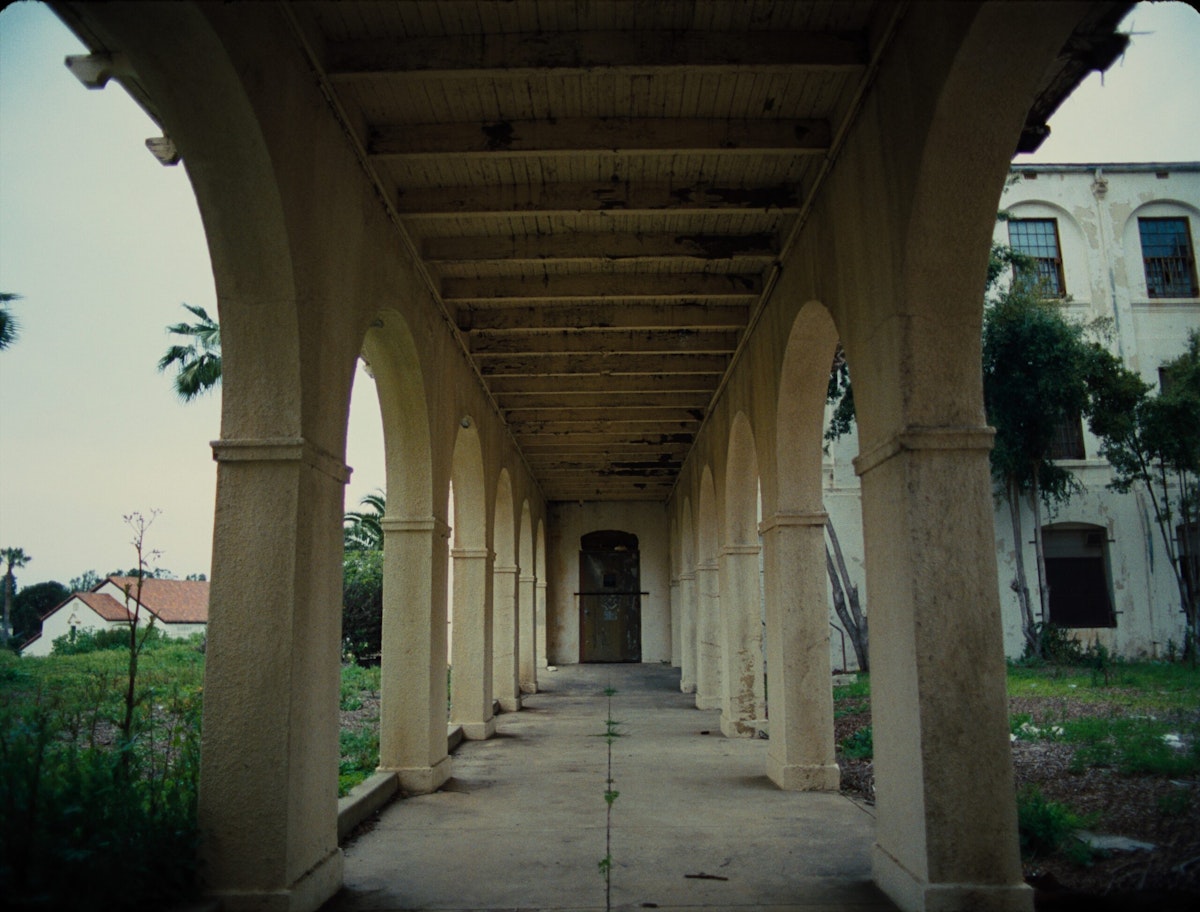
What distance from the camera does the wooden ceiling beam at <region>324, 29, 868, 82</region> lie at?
4824 mm

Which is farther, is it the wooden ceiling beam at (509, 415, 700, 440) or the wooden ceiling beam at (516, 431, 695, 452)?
the wooden ceiling beam at (516, 431, 695, 452)

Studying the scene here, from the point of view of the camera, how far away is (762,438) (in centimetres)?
834

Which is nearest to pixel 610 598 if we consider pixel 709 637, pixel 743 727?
pixel 709 637

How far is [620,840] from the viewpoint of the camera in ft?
19.7

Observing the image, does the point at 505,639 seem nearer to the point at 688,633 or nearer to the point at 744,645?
the point at 688,633

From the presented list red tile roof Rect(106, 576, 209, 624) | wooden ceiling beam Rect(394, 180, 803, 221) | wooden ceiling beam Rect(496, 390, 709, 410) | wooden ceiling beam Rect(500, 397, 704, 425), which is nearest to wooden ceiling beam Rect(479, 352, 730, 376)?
wooden ceiling beam Rect(496, 390, 709, 410)

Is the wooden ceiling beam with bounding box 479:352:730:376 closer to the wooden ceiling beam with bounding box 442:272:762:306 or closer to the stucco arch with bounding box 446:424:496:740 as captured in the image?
the stucco arch with bounding box 446:424:496:740

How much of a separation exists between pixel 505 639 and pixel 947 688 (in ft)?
35.2

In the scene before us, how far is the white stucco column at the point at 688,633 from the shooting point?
16.6m

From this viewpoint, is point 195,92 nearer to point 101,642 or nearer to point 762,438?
point 762,438

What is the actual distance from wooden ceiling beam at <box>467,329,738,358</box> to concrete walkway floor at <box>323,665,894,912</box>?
418 cm

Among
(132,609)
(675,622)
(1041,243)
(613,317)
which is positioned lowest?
(675,622)

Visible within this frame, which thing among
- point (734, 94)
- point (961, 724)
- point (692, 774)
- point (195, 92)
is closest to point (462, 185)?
point (734, 94)

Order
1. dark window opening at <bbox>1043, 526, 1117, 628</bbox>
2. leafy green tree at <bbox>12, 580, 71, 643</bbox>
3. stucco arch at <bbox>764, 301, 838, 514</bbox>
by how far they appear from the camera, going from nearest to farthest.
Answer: stucco arch at <bbox>764, 301, 838, 514</bbox> < dark window opening at <bbox>1043, 526, 1117, 628</bbox> < leafy green tree at <bbox>12, 580, 71, 643</bbox>
